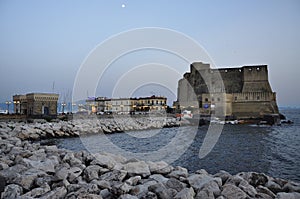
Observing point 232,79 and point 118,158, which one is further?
point 232,79

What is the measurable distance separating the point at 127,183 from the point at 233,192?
44.1 inches

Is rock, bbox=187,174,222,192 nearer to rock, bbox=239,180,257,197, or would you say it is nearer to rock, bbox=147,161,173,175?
rock, bbox=239,180,257,197

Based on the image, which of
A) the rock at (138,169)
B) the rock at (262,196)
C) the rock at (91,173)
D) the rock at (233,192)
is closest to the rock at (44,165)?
the rock at (91,173)

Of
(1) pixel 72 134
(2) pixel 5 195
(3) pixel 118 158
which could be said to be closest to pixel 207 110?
(1) pixel 72 134

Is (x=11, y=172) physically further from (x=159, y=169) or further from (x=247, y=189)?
(x=247, y=189)

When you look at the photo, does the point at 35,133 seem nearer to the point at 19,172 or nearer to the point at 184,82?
the point at 19,172

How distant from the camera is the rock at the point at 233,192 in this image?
2.25m

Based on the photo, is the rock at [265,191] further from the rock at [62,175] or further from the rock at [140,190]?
the rock at [62,175]

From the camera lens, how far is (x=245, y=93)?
29.8 metres

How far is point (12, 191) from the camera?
Result: 2.39m

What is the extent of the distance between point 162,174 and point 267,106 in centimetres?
2872

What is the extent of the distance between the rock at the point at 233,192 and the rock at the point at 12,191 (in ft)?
6.75

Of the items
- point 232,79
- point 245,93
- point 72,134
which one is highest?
point 232,79

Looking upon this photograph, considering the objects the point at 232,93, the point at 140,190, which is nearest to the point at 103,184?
the point at 140,190
